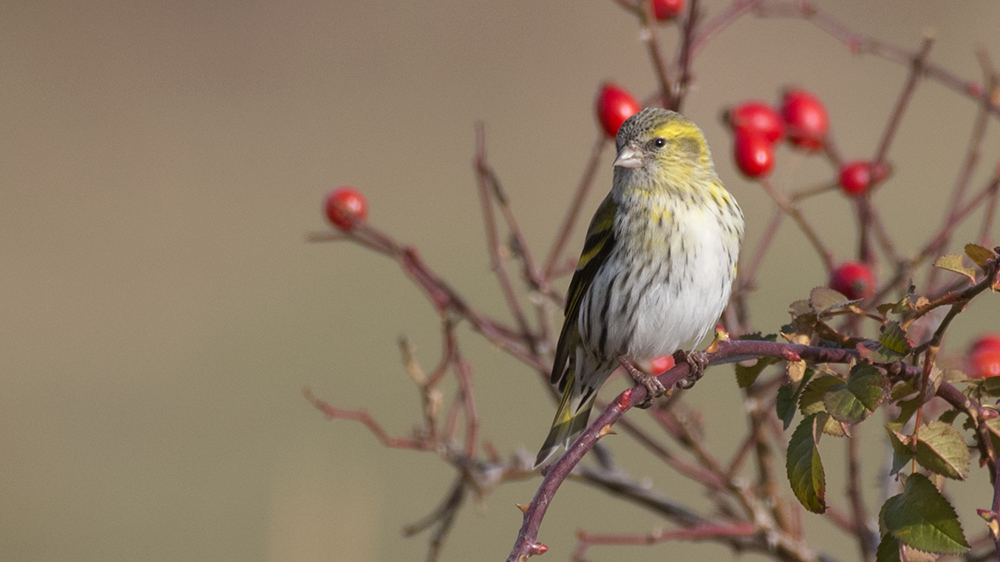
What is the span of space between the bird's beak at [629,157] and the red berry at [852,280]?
0.85m

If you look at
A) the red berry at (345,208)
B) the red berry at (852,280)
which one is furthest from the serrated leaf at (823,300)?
the red berry at (345,208)

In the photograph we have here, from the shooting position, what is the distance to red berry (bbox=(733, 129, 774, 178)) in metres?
2.90

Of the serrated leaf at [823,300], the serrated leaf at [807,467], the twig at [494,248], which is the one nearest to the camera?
the serrated leaf at [807,467]

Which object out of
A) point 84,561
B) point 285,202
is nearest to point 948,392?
point 84,561

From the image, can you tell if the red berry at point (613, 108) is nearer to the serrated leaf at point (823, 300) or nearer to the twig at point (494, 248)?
the twig at point (494, 248)

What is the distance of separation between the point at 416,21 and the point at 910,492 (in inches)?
654

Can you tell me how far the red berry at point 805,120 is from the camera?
3144 mm

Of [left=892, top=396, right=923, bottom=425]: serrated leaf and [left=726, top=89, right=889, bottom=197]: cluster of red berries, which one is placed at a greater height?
[left=726, top=89, right=889, bottom=197]: cluster of red berries

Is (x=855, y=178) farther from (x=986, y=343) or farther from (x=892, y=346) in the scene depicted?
(x=892, y=346)

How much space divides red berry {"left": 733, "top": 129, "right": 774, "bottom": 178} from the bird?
0.20 meters

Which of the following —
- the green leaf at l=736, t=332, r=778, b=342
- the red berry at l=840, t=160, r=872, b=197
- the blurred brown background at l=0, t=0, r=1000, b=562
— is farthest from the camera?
the blurred brown background at l=0, t=0, r=1000, b=562

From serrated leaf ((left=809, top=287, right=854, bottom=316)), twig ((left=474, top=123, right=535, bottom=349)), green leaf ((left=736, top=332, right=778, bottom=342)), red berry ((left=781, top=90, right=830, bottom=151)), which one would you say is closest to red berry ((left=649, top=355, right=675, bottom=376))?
twig ((left=474, top=123, right=535, bottom=349))

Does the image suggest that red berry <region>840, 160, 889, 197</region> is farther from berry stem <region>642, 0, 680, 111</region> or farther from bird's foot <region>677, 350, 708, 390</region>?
bird's foot <region>677, 350, 708, 390</region>

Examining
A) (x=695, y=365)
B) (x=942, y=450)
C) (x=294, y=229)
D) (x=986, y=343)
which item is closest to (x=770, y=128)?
(x=986, y=343)
